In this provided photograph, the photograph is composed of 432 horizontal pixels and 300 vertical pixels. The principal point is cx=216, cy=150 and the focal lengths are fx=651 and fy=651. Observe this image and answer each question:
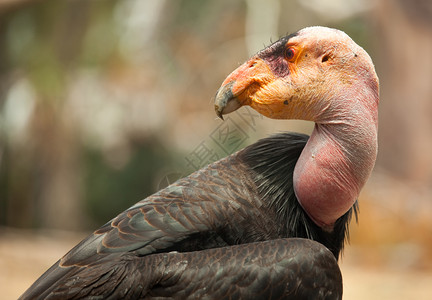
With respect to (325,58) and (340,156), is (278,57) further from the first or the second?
(340,156)

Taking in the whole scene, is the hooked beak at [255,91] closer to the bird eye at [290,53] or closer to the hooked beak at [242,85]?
the hooked beak at [242,85]

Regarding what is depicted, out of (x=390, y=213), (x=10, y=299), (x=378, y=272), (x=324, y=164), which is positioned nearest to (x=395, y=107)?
(x=390, y=213)

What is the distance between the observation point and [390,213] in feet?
36.9

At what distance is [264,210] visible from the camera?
4.01 m

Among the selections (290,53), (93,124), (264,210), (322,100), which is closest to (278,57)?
(290,53)

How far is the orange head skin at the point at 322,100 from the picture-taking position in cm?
385

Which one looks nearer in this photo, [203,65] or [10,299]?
[10,299]

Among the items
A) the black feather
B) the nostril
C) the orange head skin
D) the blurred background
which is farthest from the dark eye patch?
the blurred background

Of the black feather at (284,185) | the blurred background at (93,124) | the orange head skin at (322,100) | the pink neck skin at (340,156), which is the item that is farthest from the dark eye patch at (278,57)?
the blurred background at (93,124)

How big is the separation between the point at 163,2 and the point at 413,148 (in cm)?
936

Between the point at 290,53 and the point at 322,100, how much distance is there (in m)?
0.35

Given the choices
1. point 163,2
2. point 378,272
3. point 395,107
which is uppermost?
point 163,2

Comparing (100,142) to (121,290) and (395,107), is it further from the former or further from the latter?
(121,290)

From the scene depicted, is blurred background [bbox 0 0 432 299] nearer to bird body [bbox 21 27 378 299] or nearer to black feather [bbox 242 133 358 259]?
black feather [bbox 242 133 358 259]
